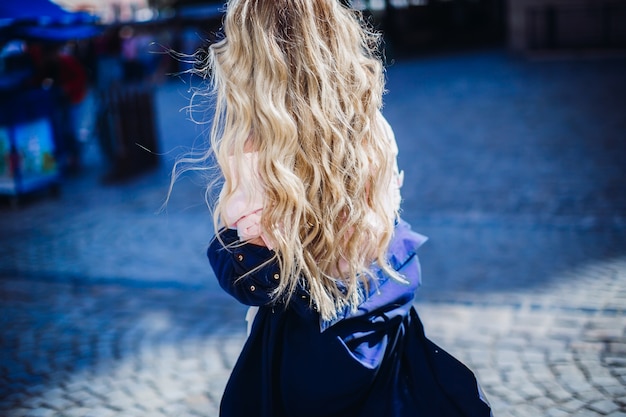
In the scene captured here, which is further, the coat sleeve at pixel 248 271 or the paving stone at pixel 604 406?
the paving stone at pixel 604 406

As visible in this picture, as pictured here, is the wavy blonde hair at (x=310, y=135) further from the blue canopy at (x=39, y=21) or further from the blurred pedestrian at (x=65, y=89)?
the blurred pedestrian at (x=65, y=89)

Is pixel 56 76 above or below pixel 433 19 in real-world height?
above

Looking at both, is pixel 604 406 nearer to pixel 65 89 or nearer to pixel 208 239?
pixel 208 239

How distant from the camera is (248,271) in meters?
2.07

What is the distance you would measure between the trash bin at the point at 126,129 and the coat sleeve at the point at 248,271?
23.0 feet

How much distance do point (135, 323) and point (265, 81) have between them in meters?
3.13

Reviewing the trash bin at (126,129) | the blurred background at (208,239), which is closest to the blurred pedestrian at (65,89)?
the blurred background at (208,239)

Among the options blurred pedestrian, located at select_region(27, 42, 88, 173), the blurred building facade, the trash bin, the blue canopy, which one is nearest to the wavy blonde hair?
the blue canopy

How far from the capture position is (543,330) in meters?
4.18

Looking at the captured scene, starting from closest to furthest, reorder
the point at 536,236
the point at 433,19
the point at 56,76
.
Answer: the point at 536,236
the point at 56,76
the point at 433,19

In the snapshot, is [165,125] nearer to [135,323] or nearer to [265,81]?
[135,323]

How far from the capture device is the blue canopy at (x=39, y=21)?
7.43 m

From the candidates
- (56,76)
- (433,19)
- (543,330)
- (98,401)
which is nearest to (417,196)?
(543,330)

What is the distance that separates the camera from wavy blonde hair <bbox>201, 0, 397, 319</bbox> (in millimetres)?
1951
